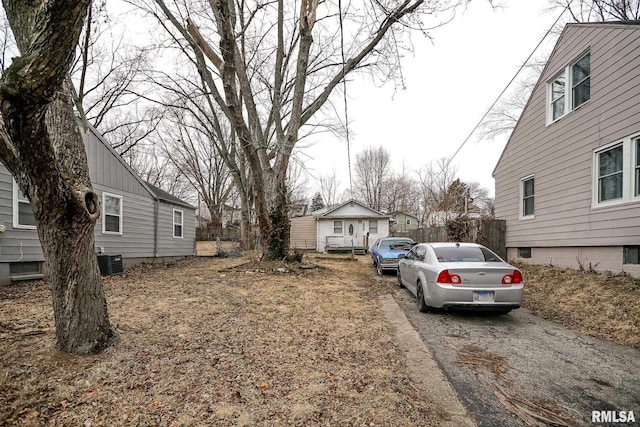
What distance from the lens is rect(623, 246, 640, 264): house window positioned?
6.46 meters

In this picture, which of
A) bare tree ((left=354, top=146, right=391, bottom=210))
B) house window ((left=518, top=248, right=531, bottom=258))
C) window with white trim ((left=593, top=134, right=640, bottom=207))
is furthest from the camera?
bare tree ((left=354, top=146, right=391, bottom=210))

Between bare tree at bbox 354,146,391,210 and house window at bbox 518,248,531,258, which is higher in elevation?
bare tree at bbox 354,146,391,210

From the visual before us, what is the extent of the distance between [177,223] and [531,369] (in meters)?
15.4

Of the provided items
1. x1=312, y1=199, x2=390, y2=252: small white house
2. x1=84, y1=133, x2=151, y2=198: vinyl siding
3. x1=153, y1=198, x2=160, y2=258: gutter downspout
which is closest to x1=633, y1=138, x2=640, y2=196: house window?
x1=84, y1=133, x2=151, y2=198: vinyl siding

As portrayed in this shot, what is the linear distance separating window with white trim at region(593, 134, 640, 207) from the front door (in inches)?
691

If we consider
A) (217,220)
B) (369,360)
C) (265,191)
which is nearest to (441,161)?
(217,220)

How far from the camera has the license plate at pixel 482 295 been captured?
5.25 m

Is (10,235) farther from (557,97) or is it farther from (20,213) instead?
(557,97)

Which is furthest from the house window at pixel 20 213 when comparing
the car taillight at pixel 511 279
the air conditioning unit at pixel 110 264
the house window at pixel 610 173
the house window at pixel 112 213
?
the house window at pixel 610 173

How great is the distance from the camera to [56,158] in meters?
2.69

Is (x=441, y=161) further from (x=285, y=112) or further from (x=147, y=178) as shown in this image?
(x=147, y=178)

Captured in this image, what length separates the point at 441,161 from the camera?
33.9 metres

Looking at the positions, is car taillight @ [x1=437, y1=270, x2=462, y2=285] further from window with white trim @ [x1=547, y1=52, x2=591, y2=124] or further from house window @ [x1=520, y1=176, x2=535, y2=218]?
house window @ [x1=520, y1=176, x2=535, y2=218]

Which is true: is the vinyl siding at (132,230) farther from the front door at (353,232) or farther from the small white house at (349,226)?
the front door at (353,232)
